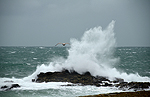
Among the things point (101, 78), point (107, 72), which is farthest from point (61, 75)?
point (107, 72)

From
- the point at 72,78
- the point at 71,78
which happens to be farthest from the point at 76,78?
the point at 71,78

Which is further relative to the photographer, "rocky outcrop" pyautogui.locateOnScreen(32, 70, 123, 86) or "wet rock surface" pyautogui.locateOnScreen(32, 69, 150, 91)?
"rocky outcrop" pyautogui.locateOnScreen(32, 70, 123, 86)

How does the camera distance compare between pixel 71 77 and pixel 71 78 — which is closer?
pixel 71 78

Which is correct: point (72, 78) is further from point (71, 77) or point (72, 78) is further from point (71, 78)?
point (71, 77)

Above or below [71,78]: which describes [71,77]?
above

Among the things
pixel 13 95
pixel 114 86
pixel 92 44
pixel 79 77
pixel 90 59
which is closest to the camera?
pixel 13 95

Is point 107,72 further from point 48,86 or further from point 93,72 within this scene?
point 48,86

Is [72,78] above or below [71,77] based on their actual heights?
below

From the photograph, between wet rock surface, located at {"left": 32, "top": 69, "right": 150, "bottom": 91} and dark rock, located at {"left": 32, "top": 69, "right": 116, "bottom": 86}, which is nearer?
wet rock surface, located at {"left": 32, "top": 69, "right": 150, "bottom": 91}

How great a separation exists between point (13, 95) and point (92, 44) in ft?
46.1

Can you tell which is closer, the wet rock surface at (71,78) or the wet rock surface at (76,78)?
the wet rock surface at (76,78)

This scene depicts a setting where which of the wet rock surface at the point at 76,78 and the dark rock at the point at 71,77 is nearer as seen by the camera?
the wet rock surface at the point at 76,78

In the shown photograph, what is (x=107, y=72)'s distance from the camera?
2345 cm

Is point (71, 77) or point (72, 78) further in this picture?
point (71, 77)
